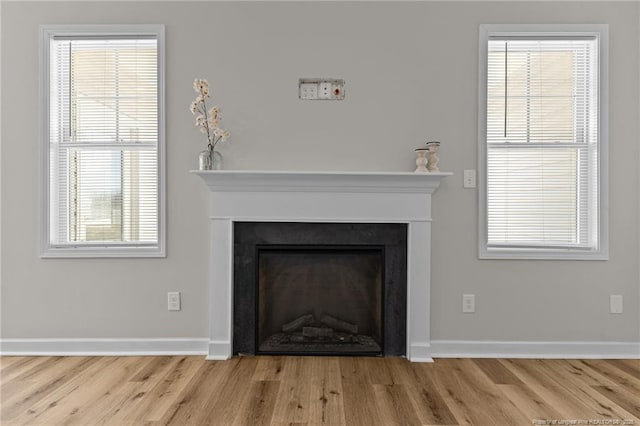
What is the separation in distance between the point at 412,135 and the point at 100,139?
219cm

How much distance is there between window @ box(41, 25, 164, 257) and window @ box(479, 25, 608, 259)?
2359 millimetres

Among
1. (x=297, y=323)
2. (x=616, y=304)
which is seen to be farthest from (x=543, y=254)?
(x=297, y=323)

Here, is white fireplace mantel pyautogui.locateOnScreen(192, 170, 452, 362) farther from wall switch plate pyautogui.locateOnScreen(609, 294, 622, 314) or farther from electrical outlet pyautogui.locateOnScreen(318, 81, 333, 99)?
wall switch plate pyautogui.locateOnScreen(609, 294, 622, 314)

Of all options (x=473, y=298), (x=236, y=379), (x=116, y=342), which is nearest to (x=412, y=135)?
(x=473, y=298)

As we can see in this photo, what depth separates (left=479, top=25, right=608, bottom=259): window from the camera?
2.96 m

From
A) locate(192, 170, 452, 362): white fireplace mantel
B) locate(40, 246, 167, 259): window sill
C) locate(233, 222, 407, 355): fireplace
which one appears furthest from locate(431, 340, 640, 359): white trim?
locate(40, 246, 167, 259): window sill

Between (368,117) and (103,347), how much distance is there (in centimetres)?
242

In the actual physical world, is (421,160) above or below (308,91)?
below

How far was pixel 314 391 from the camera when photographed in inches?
90.8

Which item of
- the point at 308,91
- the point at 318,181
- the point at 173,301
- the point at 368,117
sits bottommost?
the point at 173,301

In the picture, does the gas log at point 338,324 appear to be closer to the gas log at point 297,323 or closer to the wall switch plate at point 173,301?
the gas log at point 297,323

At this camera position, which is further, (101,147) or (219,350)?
(101,147)

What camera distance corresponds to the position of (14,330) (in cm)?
296

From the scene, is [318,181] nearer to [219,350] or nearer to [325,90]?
[325,90]
